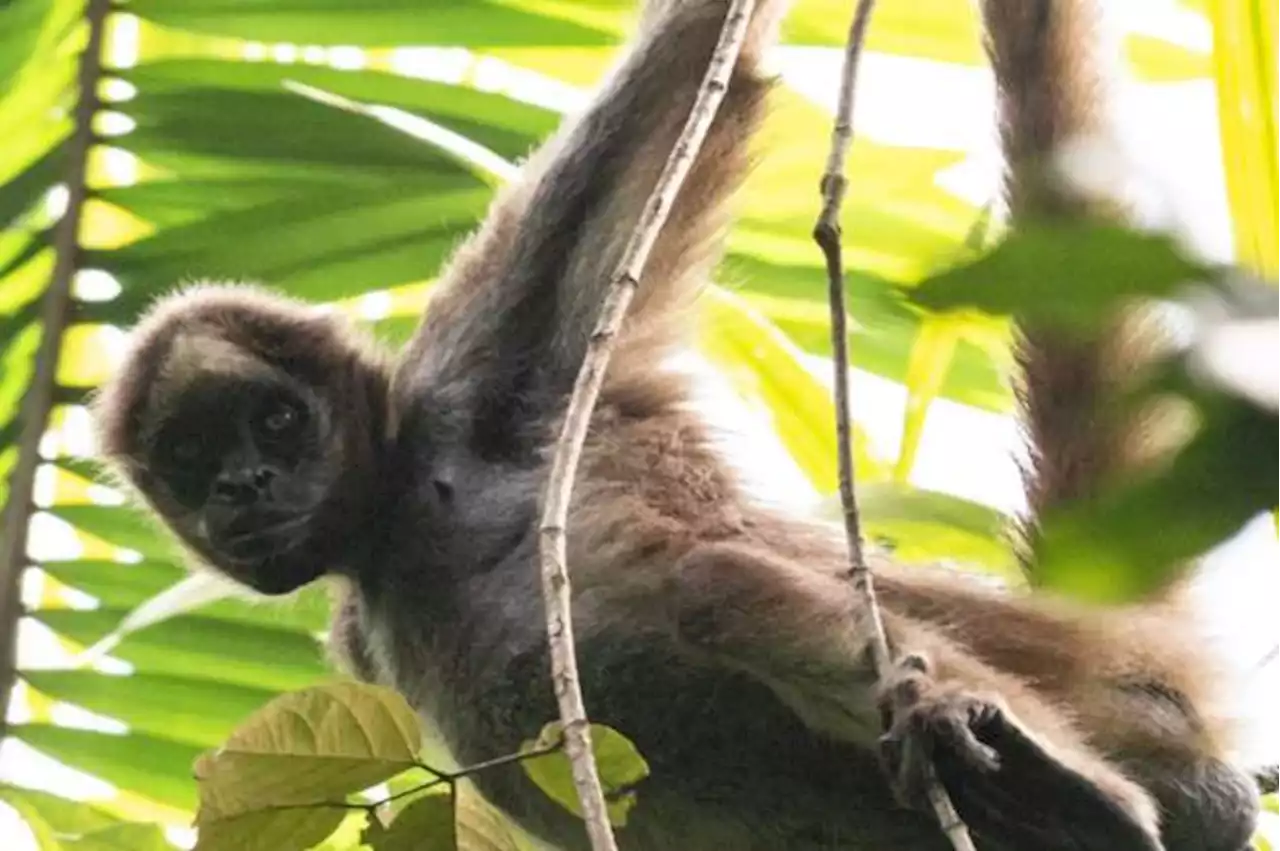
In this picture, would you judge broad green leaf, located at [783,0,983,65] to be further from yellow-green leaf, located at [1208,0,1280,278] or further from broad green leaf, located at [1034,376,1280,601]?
broad green leaf, located at [1034,376,1280,601]

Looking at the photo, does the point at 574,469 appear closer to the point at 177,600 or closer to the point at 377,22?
the point at 177,600

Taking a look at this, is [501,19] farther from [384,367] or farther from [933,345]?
[933,345]

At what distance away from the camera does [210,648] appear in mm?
3031

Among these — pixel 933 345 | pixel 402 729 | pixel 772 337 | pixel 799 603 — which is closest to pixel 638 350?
pixel 772 337

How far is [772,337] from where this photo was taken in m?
2.76

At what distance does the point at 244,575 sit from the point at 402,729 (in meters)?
1.21

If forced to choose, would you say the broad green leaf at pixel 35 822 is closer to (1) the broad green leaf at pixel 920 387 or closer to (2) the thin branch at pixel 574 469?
(1) the broad green leaf at pixel 920 387

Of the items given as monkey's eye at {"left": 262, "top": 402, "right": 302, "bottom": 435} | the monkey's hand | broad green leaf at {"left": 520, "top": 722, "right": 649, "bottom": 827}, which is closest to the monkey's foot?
the monkey's hand

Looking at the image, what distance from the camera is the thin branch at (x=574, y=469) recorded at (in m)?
1.29

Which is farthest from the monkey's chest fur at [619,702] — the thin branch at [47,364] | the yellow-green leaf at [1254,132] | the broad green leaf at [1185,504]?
the broad green leaf at [1185,504]

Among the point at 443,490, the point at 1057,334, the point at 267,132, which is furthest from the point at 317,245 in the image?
the point at 1057,334

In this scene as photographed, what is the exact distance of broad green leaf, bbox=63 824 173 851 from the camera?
2.16 meters

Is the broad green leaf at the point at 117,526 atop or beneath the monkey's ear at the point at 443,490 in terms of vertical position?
atop

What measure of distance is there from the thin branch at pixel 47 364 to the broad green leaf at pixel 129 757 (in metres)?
0.09
